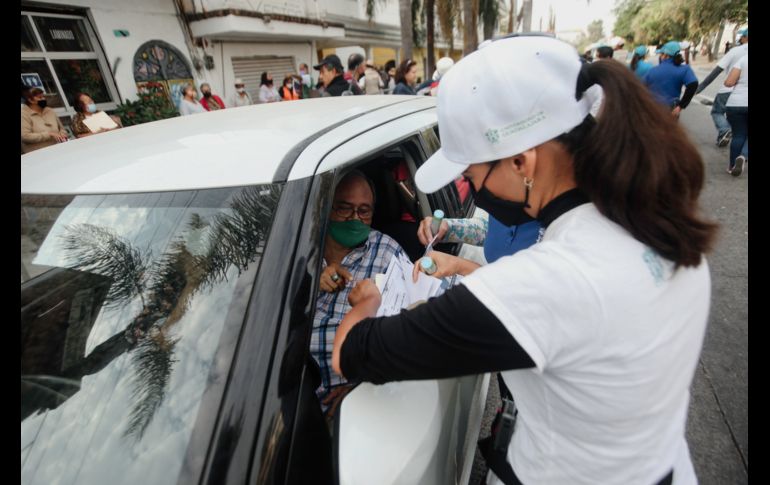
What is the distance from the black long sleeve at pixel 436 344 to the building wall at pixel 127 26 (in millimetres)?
10181

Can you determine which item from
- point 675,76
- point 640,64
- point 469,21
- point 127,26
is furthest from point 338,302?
point 469,21

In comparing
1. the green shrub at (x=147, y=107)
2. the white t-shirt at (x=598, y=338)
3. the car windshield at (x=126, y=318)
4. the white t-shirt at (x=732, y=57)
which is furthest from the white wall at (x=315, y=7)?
the white t-shirt at (x=598, y=338)

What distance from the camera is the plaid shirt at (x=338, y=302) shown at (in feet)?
4.72

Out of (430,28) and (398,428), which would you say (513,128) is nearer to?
(398,428)

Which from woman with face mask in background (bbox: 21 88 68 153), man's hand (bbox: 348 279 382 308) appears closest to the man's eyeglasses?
man's hand (bbox: 348 279 382 308)

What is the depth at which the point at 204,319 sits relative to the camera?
0.97m

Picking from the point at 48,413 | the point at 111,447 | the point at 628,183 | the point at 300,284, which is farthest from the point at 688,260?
the point at 48,413

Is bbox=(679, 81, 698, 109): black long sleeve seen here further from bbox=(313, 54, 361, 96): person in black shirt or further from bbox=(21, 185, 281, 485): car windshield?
bbox=(21, 185, 281, 485): car windshield

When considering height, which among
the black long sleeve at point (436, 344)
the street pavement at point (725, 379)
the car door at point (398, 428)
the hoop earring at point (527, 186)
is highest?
the hoop earring at point (527, 186)

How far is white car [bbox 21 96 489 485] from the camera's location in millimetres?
853

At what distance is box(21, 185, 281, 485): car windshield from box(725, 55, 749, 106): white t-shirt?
6427 millimetres

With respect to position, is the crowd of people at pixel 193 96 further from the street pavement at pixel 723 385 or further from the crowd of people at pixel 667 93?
the street pavement at pixel 723 385

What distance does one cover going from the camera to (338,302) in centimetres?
163

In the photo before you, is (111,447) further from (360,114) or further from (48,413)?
(360,114)
